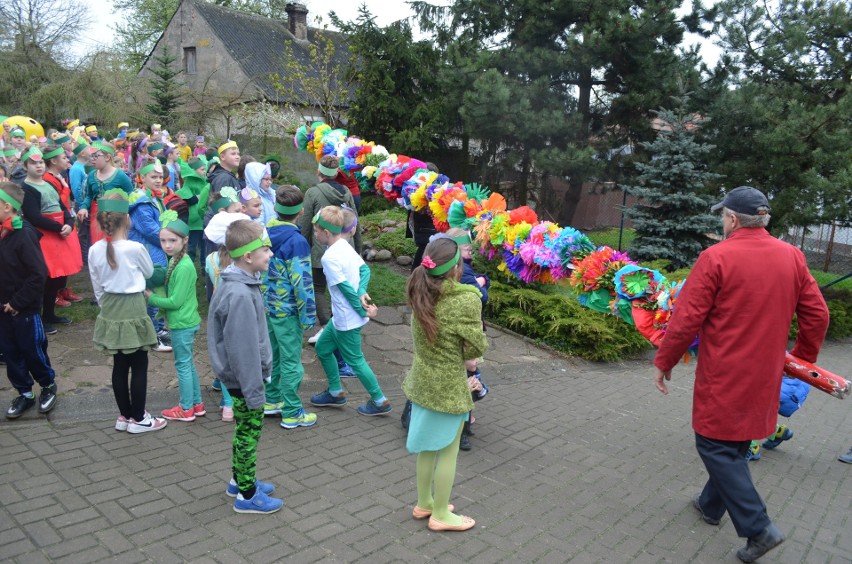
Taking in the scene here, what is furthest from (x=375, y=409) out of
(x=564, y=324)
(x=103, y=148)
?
(x=103, y=148)

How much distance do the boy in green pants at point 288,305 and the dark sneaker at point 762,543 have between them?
124 inches

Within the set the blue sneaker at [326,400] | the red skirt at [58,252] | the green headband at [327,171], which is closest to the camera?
the blue sneaker at [326,400]

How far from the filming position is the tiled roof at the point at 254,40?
96.5 feet

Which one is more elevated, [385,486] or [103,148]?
[103,148]

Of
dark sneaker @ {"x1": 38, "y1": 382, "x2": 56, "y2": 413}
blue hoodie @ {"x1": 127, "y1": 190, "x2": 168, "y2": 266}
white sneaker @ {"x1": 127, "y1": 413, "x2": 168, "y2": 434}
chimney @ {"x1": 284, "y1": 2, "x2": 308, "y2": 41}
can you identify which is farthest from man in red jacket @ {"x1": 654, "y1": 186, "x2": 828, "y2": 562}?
chimney @ {"x1": 284, "y1": 2, "x2": 308, "y2": 41}

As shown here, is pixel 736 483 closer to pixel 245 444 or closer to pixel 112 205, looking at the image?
pixel 245 444

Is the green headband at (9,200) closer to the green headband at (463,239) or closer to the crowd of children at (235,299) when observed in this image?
the crowd of children at (235,299)

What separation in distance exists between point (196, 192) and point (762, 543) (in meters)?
6.39

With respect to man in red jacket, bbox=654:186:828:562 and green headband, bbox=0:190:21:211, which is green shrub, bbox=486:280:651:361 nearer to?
man in red jacket, bbox=654:186:828:562

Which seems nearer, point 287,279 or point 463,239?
point 463,239

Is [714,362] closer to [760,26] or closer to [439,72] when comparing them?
[760,26]

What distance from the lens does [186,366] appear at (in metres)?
5.00

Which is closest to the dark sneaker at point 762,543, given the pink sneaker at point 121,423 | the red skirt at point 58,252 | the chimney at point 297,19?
the pink sneaker at point 121,423

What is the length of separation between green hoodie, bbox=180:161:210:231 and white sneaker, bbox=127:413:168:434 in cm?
314
